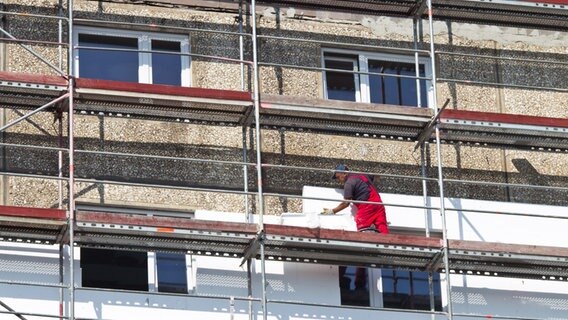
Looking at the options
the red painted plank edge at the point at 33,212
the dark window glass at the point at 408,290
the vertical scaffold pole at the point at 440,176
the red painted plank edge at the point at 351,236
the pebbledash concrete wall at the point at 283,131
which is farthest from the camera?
the dark window glass at the point at 408,290

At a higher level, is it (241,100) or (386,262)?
(241,100)

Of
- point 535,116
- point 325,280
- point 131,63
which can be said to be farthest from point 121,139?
point 535,116

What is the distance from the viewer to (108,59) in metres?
25.3

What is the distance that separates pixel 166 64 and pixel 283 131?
1.52 metres

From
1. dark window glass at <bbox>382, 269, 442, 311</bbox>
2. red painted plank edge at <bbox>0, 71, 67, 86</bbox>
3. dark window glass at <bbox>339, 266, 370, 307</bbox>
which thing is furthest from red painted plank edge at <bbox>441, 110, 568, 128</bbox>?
red painted plank edge at <bbox>0, 71, 67, 86</bbox>

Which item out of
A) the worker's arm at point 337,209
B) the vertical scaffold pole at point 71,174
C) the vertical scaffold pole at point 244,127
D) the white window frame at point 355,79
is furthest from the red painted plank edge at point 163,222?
the white window frame at point 355,79

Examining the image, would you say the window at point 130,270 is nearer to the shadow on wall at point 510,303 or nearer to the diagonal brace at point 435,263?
the diagonal brace at point 435,263

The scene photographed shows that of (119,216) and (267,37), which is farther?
(267,37)

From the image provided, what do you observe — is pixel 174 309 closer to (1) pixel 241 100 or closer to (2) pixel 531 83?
(1) pixel 241 100

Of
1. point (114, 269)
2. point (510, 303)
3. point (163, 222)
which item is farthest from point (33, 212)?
point (510, 303)

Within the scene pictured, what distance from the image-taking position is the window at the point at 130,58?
25.2m

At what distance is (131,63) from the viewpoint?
25375 millimetres

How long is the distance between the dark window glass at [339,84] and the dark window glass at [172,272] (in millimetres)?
2826

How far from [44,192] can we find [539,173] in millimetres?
5725
